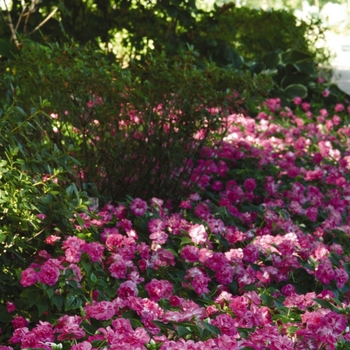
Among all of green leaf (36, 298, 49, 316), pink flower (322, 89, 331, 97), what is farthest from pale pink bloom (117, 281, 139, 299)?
pink flower (322, 89, 331, 97)

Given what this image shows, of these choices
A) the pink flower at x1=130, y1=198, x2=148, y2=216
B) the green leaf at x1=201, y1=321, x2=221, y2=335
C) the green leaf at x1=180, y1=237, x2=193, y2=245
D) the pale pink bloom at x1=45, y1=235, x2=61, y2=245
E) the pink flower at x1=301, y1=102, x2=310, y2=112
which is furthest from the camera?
the pink flower at x1=301, y1=102, x2=310, y2=112

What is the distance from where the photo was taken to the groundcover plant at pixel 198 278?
253 cm

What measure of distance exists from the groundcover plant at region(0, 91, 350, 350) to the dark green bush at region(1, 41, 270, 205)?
0.92 ft

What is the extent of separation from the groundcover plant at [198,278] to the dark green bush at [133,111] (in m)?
0.28

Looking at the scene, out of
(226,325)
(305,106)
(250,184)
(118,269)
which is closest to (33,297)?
(118,269)

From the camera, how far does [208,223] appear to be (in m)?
3.76

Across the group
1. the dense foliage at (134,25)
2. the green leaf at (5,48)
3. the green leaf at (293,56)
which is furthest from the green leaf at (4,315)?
the green leaf at (293,56)

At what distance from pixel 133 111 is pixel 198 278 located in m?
1.53

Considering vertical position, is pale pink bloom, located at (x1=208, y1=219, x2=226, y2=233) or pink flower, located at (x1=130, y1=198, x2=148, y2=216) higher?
pale pink bloom, located at (x1=208, y1=219, x2=226, y2=233)

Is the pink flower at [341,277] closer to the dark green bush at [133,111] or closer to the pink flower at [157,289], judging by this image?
the pink flower at [157,289]

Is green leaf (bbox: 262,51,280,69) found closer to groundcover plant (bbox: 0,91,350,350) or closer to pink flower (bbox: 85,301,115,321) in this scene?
groundcover plant (bbox: 0,91,350,350)

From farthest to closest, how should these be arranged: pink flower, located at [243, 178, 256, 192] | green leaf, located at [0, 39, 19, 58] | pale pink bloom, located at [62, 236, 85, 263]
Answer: green leaf, located at [0, 39, 19, 58] < pink flower, located at [243, 178, 256, 192] < pale pink bloom, located at [62, 236, 85, 263]

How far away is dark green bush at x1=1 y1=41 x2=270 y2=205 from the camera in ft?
13.5

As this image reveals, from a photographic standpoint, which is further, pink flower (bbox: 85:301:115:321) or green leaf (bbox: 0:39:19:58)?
green leaf (bbox: 0:39:19:58)
